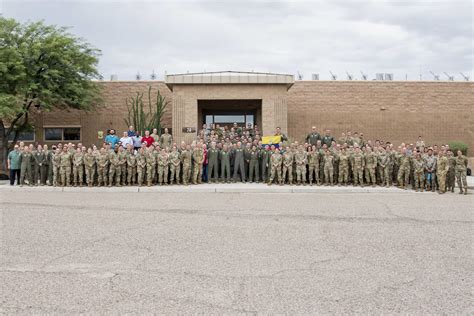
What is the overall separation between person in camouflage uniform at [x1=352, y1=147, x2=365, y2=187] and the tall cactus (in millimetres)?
12830

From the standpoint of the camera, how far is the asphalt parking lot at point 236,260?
482 centimetres

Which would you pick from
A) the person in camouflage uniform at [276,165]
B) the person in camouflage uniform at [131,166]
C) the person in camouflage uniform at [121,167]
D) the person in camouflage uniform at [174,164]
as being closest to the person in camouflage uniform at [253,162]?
the person in camouflage uniform at [276,165]

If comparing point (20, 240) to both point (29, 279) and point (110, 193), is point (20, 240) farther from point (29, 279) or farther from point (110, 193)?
point (110, 193)

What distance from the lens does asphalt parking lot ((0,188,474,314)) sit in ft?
15.8

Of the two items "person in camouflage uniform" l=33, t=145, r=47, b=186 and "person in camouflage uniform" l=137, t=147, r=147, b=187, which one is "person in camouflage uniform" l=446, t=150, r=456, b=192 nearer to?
"person in camouflage uniform" l=137, t=147, r=147, b=187

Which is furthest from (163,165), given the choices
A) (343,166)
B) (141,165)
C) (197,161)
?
(343,166)

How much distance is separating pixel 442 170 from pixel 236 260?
41.0ft

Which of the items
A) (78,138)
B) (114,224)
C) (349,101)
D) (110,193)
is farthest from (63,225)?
(349,101)

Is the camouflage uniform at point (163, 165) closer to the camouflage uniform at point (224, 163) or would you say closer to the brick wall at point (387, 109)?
the camouflage uniform at point (224, 163)

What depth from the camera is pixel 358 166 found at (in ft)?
58.8

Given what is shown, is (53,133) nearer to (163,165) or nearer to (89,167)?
(89,167)

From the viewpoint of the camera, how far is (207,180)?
19.0 meters

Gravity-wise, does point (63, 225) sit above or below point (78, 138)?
below

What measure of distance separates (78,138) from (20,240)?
2335cm
